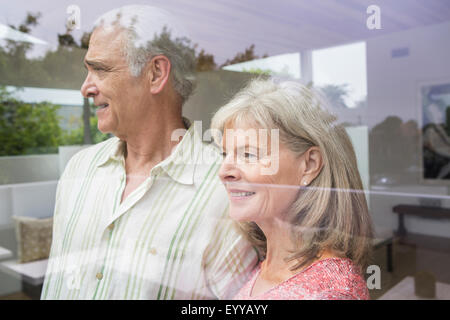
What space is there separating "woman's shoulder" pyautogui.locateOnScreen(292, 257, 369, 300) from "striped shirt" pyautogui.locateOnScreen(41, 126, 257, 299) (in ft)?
0.74

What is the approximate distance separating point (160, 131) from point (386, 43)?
0.77 metres

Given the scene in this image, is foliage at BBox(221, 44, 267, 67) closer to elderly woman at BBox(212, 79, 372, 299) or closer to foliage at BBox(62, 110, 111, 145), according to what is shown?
elderly woman at BBox(212, 79, 372, 299)

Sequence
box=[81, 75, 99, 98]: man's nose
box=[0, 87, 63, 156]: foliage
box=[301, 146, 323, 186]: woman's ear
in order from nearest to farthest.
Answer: box=[301, 146, 323, 186]: woman's ear
box=[81, 75, 99, 98]: man's nose
box=[0, 87, 63, 156]: foliage

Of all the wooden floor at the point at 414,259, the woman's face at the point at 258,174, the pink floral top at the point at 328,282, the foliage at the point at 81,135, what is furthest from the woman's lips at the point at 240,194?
the foliage at the point at 81,135

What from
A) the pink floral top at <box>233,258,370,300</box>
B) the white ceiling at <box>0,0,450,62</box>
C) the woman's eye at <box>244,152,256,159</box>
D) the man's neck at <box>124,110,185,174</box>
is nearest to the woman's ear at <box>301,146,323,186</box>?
the woman's eye at <box>244,152,256,159</box>

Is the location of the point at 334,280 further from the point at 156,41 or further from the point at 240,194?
the point at 156,41

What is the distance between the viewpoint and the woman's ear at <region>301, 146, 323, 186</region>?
1.09m

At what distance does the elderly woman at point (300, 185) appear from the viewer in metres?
1.10

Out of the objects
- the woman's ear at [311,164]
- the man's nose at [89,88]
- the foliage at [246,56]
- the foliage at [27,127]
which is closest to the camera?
the woman's ear at [311,164]

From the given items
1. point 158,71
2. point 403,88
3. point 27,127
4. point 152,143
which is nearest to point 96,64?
point 158,71

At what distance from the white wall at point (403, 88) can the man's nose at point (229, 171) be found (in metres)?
0.39

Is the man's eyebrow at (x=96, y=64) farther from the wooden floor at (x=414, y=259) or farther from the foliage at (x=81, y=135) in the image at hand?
the wooden floor at (x=414, y=259)

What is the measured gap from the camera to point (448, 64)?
109cm

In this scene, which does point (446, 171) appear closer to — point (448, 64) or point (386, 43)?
point (448, 64)
